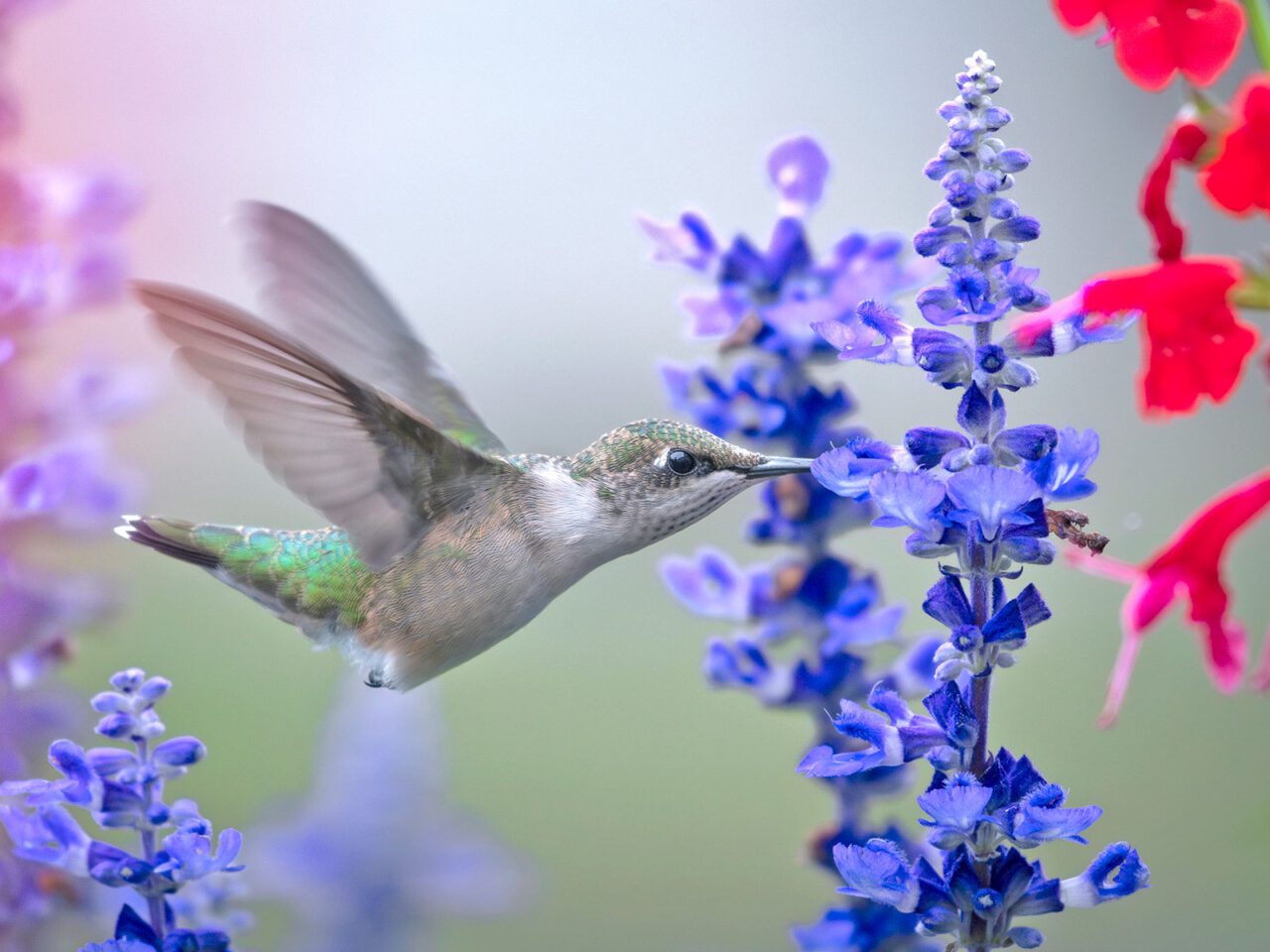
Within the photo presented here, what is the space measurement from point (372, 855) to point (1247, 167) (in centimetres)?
82

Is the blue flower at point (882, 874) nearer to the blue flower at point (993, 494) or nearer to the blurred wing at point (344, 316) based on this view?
the blue flower at point (993, 494)

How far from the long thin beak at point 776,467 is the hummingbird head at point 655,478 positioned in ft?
0.08

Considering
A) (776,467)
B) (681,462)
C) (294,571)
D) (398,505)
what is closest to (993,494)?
(776,467)

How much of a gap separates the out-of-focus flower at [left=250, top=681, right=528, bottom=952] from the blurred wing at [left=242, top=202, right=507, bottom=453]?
0.25m

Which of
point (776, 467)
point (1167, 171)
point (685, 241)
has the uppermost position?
point (685, 241)

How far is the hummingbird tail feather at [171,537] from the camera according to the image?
108 centimetres

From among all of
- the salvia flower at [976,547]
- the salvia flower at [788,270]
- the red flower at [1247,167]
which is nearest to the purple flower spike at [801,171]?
the salvia flower at [788,270]

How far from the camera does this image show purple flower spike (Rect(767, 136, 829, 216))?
3.52ft

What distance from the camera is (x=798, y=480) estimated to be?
1019mm

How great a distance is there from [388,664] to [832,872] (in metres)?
0.35

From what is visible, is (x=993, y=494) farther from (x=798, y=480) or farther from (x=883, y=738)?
(x=798, y=480)

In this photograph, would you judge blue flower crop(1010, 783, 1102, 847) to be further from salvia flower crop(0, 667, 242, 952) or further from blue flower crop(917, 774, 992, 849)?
salvia flower crop(0, 667, 242, 952)

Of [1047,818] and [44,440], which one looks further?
[44,440]

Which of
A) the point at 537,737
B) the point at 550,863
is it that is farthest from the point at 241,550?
the point at 537,737
